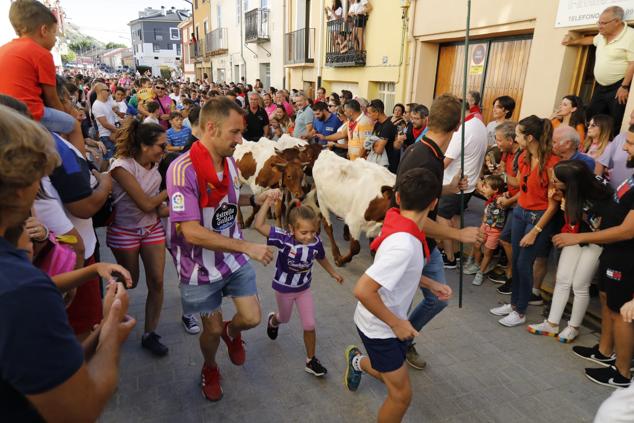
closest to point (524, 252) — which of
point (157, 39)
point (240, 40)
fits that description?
point (240, 40)

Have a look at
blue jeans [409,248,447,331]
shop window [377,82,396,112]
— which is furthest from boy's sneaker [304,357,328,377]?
shop window [377,82,396,112]

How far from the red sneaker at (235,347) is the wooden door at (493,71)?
684 centimetres

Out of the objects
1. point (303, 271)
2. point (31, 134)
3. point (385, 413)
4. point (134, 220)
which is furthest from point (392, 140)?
point (31, 134)

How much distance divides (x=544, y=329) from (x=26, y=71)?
5.15 metres

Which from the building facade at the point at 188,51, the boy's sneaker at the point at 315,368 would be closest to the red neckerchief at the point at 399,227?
the boy's sneaker at the point at 315,368

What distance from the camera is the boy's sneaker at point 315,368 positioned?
11.0 feet

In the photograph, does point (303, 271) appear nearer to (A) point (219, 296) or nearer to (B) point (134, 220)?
(A) point (219, 296)

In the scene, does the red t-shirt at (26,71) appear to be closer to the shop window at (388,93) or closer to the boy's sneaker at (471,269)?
the boy's sneaker at (471,269)

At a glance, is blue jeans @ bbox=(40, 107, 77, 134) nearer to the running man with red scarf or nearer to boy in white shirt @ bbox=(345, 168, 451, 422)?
the running man with red scarf

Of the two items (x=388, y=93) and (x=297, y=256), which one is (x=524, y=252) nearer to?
(x=297, y=256)

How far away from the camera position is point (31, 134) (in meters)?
1.13

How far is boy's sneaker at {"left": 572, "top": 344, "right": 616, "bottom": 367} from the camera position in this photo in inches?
142

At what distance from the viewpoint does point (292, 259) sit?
10.4 ft

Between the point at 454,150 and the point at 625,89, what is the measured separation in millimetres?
2274
